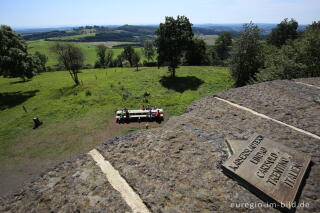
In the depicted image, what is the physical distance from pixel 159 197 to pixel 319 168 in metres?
4.59

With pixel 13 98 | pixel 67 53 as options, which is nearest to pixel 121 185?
pixel 13 98

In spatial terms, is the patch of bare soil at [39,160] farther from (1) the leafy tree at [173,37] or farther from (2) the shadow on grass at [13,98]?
(1) the leafy tree at [173,37]

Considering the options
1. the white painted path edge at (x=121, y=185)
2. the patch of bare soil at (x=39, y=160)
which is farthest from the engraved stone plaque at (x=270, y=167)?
the patch of bare soil at (x=39, y=160)

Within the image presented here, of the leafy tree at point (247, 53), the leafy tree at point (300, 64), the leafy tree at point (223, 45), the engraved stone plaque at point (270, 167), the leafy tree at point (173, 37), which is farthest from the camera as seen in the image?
the leafy tree at point (223, 45)

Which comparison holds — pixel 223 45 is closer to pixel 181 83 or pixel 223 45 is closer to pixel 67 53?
pixel 181 83

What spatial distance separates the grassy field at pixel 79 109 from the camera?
1527 centimetres

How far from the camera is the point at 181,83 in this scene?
98.9 feet

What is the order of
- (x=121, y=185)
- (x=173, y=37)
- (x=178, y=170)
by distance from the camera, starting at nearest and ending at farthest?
1. (x=121, y=185)
2. (x=178, y=170)
3. (x=173, y=37)

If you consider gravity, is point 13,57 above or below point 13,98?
above

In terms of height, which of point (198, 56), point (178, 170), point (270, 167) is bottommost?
point (178, 170)

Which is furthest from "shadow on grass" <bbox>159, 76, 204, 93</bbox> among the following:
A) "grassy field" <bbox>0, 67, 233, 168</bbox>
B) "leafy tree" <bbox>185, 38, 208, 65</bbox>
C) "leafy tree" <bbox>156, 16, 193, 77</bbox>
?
"leafy tree" <bbox>185, 38, 208, 65</bbox>

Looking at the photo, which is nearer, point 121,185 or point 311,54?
point 121,185

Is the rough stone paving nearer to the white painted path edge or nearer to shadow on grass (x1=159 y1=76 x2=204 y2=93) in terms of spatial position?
the white painted path edge

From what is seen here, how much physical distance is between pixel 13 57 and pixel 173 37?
27.4 m
